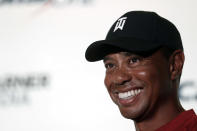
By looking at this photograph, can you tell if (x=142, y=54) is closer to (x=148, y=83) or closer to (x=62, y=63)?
(x=148, y=83)

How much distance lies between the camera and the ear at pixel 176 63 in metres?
1.05

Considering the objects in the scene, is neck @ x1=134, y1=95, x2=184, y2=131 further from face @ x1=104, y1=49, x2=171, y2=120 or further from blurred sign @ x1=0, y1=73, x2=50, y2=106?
blurred sign @ x1=0, y1=73, x2=50, y2=106

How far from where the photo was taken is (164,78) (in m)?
1.03

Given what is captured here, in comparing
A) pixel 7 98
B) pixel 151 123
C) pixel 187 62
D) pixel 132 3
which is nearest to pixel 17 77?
pixel 7 98

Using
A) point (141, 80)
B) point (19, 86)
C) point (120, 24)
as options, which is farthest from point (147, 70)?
point (19, 86)

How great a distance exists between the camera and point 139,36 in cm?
104

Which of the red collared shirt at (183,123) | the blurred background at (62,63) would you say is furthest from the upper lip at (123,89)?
the blurred background at (62,63)

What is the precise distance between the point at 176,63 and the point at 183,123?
14cm

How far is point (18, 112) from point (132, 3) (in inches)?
28.5

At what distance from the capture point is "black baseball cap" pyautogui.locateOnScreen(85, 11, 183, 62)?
3.31ft

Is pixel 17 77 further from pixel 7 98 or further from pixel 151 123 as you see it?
pixel 151 123

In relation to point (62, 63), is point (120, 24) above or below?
above

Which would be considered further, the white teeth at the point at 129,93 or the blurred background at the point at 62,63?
the blurred background at the point at 62,63

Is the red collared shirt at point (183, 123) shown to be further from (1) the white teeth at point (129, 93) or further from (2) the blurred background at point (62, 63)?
(2) the blurred background at point (62, 63)
